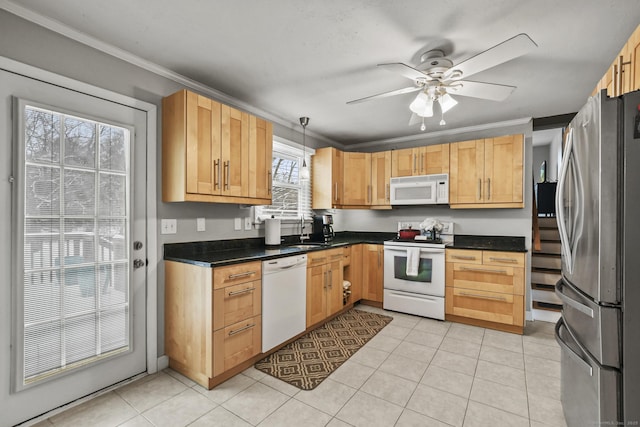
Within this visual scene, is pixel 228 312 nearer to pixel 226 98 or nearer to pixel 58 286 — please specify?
pixel 58 286

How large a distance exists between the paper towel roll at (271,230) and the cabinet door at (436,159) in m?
2.10

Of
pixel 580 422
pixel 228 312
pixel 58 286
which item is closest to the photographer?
pixel 580 422

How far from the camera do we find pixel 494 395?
6.83ft

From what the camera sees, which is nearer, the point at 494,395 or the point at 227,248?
the point at 494,395

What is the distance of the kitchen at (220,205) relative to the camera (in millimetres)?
1825

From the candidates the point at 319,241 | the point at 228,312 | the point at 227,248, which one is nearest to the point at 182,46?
the point at 227,248

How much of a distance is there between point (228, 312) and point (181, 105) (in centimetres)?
160

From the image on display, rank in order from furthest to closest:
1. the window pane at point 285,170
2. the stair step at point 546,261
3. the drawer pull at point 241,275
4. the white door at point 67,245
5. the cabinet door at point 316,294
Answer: the stair step at point 546,261 < the window pane at point 285,170 < the cabinet door at point 316,294 < the drawer pull at point 241,275 < the white door at point 67,245

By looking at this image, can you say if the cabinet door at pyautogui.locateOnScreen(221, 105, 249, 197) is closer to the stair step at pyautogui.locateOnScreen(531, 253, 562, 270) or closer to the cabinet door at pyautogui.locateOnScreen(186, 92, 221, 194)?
the cabinet door at pyautogui.locateOnScreen(186, 92, 221, 194)

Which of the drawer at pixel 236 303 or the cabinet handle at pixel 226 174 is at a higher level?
the cabinet handle at pixel 226 174

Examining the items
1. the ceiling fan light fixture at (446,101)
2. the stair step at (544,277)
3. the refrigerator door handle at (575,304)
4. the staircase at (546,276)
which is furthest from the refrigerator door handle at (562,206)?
the stair step at (544,277)

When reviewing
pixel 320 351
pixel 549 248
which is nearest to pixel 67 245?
pixel 320 351

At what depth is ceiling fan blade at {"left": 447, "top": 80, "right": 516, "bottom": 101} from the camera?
2145 mm

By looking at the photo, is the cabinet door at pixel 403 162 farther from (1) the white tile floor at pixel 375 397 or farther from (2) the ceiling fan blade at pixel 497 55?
(1) the white tile floor at pixel 375 397
